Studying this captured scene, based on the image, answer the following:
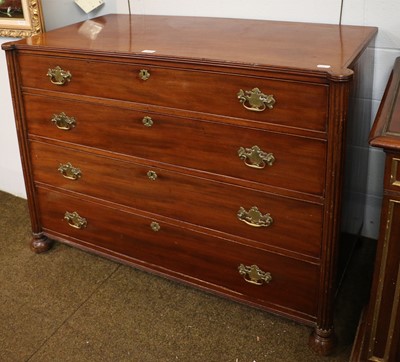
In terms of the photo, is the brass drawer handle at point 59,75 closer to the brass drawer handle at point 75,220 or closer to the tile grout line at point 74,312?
the brass drawer handle at point 75,220

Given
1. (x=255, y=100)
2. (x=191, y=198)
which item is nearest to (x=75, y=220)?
(x=191, y=198)

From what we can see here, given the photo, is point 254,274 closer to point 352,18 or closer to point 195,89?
point 195,89

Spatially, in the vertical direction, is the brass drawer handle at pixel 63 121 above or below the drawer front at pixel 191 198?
above

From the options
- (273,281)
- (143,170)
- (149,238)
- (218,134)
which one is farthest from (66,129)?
(273,281)

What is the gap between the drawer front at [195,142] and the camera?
171 cm

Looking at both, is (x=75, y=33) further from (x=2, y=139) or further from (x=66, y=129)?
(x=2, y=139)

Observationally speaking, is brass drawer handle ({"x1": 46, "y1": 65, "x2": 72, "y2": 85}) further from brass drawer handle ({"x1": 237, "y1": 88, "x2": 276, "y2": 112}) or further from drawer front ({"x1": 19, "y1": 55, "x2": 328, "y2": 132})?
brass drawer handle ({"x1": 237, "y1": 88, "x2": 276, "y2": 112})

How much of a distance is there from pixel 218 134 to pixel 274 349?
79 centimetres

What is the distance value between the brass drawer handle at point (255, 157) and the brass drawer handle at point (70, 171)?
0.76m

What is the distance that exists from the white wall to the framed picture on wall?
0.09m

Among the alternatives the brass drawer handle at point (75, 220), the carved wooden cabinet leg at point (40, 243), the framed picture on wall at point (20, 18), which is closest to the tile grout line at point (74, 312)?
the brass drawer handle at point (75, 220)

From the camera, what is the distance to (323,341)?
191 cm

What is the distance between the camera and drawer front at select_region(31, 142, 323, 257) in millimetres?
1804

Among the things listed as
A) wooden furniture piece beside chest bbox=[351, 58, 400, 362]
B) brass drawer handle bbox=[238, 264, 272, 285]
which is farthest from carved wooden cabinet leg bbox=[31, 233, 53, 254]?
wooden furniture piece beside chest bbox=[351, 58, 400, 362]
